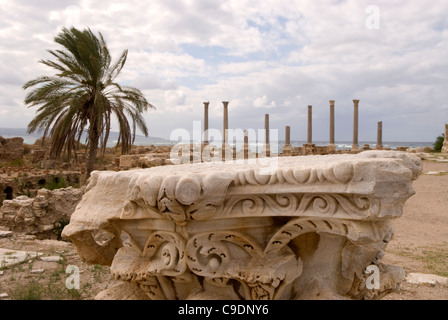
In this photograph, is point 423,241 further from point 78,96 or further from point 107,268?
point 78,96

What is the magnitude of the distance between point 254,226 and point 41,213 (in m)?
5.56

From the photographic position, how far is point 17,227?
628 centimetres

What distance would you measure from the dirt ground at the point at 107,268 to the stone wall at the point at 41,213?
711 millimetres

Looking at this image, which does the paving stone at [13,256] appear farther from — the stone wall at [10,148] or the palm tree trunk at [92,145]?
the stone wall at [10,148]

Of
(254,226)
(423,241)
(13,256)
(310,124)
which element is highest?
(310,124)

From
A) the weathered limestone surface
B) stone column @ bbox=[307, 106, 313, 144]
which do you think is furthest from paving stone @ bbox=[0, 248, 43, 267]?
stone column @ bbox=[307, 106, 313, 144]

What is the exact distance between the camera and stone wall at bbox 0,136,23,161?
55.2 ft

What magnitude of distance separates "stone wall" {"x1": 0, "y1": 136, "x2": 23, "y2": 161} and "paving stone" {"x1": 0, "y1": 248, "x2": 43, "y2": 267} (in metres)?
14.2

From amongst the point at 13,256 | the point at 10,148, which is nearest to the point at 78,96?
the point at 13,256

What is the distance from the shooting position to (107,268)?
414 cm

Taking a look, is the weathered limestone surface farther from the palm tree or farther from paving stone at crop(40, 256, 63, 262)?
the palm tree

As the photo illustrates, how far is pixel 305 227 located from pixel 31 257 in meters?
3.68

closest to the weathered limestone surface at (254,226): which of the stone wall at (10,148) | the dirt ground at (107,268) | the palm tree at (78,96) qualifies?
the dirt ground at (107,268)
